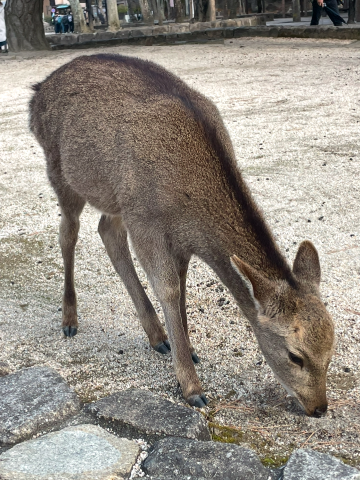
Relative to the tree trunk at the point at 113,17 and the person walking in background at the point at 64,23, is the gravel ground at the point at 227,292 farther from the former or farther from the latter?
the person walking in background at the point at 64,23

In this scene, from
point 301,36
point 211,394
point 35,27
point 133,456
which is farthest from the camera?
point 35,27

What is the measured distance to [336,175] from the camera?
7316 millimetres

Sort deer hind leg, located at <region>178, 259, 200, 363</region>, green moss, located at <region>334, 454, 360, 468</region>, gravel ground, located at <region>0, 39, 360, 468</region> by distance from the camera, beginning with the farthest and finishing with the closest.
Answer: deer hind leg, located at <region>178, 259, 200, 363</region> → gravel ground, located at <region>0, 39, 360, 468</region> → green moss, located at <region>334, 454, 360, 468</region>

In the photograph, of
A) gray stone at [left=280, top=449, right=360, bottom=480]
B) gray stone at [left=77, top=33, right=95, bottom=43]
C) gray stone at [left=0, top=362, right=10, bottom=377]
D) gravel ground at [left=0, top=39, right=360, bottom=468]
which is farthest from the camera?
gray stone at [left=77, top=33, right=95, bottom=43]

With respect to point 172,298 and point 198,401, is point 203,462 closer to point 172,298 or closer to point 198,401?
point 198,401

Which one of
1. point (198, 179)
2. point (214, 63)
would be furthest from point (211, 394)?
point (214, 63)

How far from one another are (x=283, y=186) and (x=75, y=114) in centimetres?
336

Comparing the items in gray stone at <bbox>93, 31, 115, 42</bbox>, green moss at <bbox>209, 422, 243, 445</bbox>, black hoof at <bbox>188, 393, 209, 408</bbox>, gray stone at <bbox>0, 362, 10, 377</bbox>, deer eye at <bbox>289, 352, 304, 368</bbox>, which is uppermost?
gray stone at <bbox>93, 31, 115, 42</bbox>

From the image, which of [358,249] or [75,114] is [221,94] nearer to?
[358,249]

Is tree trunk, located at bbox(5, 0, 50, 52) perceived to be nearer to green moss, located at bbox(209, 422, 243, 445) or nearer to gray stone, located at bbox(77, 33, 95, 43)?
gray stone, located at bbox(77, 33, 95, 43)

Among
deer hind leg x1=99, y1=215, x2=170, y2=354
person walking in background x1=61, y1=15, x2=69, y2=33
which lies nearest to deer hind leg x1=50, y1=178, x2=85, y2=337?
deer hind leg x1=99, y1=215, x2=170, y2=354

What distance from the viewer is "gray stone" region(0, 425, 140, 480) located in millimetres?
2844

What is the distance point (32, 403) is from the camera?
3521 mm

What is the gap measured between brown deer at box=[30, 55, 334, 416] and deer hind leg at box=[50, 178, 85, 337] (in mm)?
10
